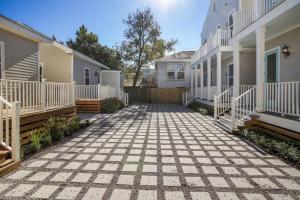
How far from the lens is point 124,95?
2238 cm

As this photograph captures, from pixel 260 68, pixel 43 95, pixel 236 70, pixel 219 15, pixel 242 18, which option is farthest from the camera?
pixel 219 15

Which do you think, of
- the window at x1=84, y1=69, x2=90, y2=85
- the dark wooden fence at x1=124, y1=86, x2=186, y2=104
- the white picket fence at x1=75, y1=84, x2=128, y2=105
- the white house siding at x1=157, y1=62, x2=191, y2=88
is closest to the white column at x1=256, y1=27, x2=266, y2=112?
the white picket fence at x1=75, y1=84, x2=128, y2=105

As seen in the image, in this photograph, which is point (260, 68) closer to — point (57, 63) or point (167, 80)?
point (57, 63)

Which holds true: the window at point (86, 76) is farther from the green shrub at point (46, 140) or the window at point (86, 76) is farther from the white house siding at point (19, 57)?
the green shrub at point (46, 140)

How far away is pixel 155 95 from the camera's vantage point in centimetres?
2542

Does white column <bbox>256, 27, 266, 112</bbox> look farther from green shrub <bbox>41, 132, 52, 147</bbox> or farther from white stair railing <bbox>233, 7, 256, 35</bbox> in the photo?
green shrub <bbox>41, 132, 52, 147</bbox>

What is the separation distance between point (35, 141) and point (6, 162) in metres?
1.51

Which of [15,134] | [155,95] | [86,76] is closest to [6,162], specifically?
[15,134]

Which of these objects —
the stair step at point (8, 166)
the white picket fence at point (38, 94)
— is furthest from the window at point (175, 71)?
the stair step at point (8, 166)

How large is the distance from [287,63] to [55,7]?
1118cm

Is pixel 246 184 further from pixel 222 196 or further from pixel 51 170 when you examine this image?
pixel 51 170

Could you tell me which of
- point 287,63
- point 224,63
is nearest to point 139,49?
point 224,63

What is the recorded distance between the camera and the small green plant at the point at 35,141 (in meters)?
5.87

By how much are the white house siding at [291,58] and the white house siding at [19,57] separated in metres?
9.62
